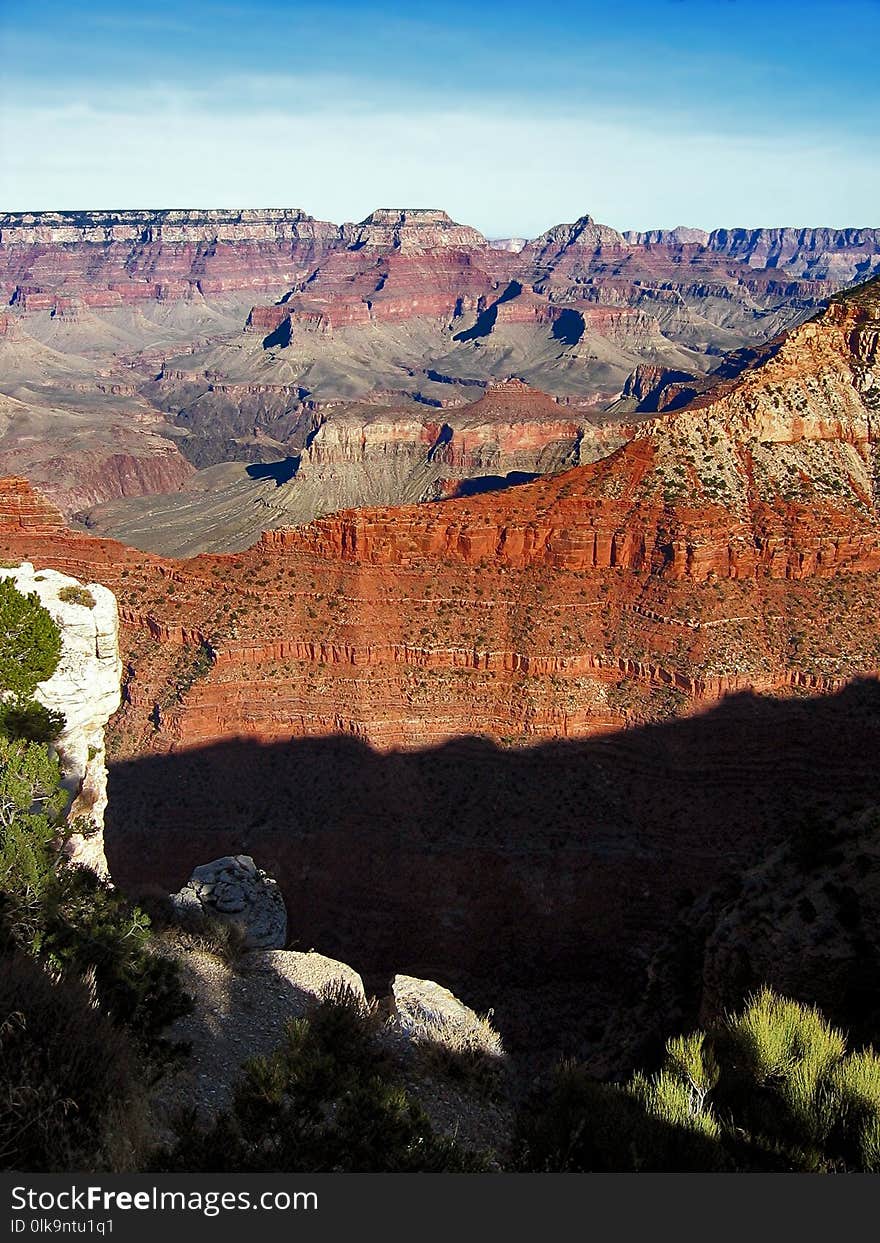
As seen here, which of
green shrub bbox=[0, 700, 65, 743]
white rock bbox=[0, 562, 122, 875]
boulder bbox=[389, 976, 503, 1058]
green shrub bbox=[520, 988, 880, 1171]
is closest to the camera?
green shrub bbox=[520, 988, 880, 1171]

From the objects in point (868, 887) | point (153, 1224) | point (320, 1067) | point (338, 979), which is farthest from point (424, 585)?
point (153, 1224)

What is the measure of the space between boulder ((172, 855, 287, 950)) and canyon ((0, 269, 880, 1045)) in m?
5.27

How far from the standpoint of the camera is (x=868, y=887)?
65.8 feet

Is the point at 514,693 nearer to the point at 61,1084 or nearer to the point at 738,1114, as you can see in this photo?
the point at 738,1114

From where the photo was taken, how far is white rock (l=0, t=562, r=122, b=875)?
2624cm

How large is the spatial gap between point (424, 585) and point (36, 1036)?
35.5 metres

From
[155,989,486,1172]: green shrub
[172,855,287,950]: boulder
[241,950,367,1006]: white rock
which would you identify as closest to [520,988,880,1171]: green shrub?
[155,989,486,1172]: green shrub

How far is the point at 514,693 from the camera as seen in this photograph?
4400 cm

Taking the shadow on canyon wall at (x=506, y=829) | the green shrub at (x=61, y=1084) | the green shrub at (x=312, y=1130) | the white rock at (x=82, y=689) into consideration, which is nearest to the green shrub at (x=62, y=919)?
the green shrub at (x=61, y=1084)

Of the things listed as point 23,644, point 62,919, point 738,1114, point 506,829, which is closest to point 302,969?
point 62,919

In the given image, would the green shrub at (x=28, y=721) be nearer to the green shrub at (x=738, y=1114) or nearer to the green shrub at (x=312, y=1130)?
the green shrub at (x=312, y=1130)

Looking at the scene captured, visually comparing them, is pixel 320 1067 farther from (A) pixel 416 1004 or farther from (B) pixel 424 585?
(B) pixel 424 585

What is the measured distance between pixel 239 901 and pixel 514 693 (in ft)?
62.4

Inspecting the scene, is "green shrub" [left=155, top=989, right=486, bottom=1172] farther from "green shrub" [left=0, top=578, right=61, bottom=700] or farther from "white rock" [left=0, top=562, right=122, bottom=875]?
"green shrub" [left=0, top=578, right=61, bottom=700]
